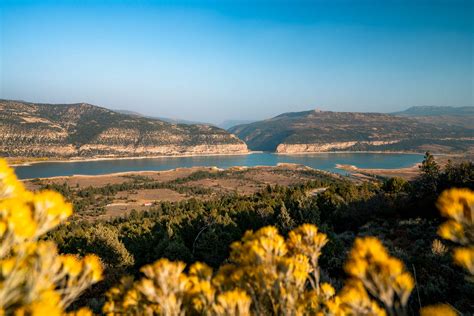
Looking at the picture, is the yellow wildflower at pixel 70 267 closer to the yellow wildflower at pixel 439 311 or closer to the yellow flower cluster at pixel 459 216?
the yellow wildflower at pixel 439 311

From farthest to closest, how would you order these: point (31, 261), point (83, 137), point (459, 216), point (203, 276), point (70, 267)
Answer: point (83, 137)
point (203, 276)
point (70, 267)
point (459, 216)
point (31, 261)

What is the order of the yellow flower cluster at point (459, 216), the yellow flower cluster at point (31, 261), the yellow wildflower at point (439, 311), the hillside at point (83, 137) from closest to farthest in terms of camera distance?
the yellow flower cluster at point (31, 261)
the yellow wildflower at point (439, 311)
the yellow flower cluster at point (459, 216)
the hillside at point (83, 137)

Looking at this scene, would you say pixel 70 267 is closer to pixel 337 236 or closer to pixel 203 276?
pixel 203 276

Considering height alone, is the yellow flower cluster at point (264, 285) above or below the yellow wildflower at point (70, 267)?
below

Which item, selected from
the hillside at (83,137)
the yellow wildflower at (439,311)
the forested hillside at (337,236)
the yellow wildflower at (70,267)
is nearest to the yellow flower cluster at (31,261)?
the yellow wildflower at (70,267)

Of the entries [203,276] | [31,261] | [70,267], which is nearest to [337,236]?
[203,276]

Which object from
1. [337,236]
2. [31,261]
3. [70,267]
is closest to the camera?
[31,261]

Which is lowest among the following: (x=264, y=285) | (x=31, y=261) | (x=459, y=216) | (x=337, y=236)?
(x=337, y=236)
